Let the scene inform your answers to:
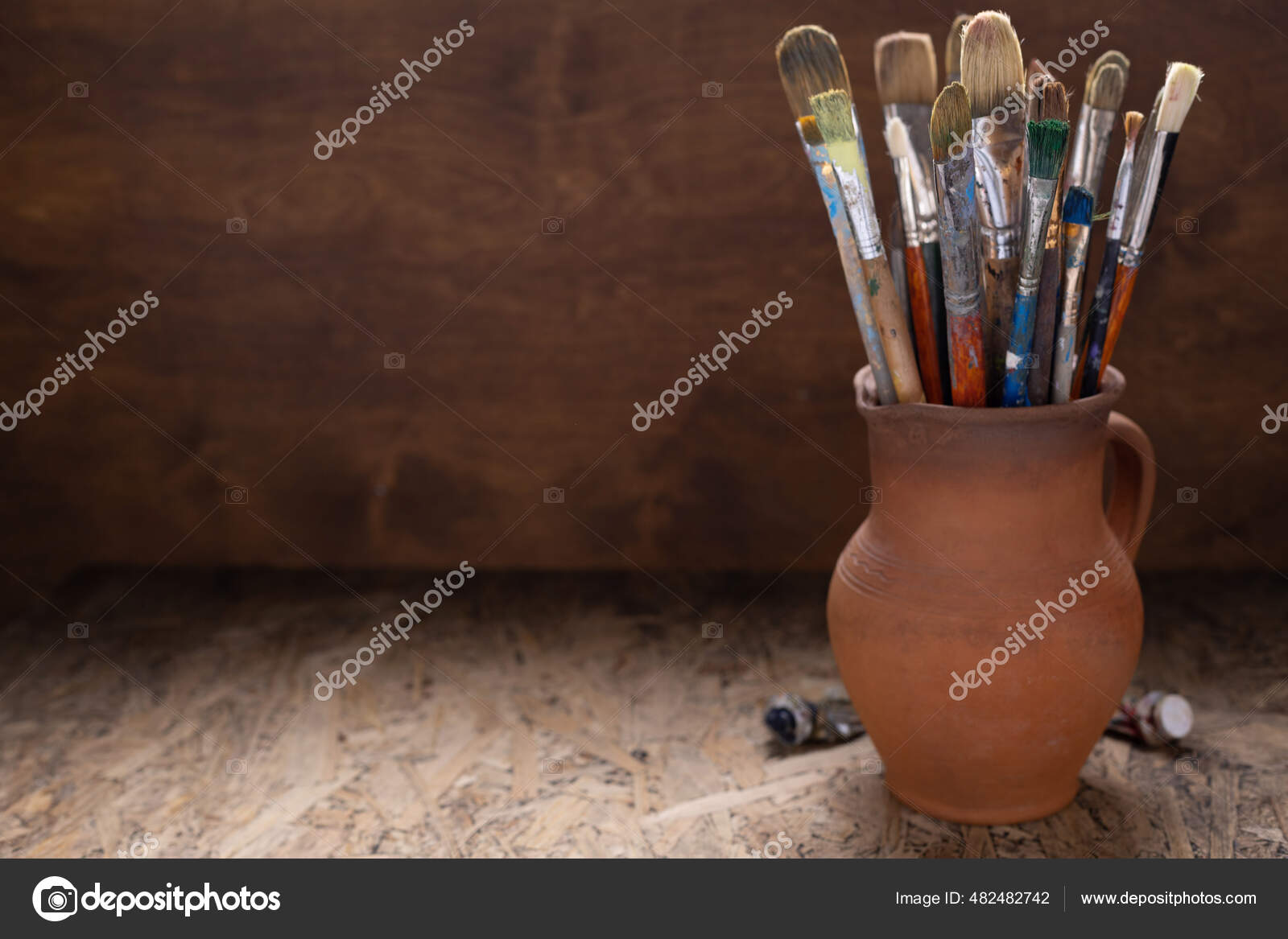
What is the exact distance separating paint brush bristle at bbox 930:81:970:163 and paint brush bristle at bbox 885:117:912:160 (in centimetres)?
4

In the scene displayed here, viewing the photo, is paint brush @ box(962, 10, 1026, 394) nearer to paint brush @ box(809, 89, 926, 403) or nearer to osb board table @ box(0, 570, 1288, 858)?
paint brush @ box(809, 89, 926, 403)

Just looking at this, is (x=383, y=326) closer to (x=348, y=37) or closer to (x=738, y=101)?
(x=348, y=37)

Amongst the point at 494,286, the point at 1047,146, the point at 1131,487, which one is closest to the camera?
the point at 1047,146

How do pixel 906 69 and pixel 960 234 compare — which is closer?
pixel 960 234

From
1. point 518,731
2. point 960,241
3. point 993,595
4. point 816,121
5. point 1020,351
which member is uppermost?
point 816,121

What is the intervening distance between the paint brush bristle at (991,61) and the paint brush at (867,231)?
0.32 feet

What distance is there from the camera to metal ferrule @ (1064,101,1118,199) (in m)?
1.08

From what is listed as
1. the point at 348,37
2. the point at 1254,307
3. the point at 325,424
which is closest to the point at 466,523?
the point at 325,424

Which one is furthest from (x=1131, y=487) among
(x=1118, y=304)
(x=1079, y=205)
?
(x=1079, y=205)

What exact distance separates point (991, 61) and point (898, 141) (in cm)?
9

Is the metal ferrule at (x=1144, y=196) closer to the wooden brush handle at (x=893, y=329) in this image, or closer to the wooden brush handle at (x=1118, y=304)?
the wooden brush handle at (x=1118, y=304)

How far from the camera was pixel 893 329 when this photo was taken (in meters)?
1.07
